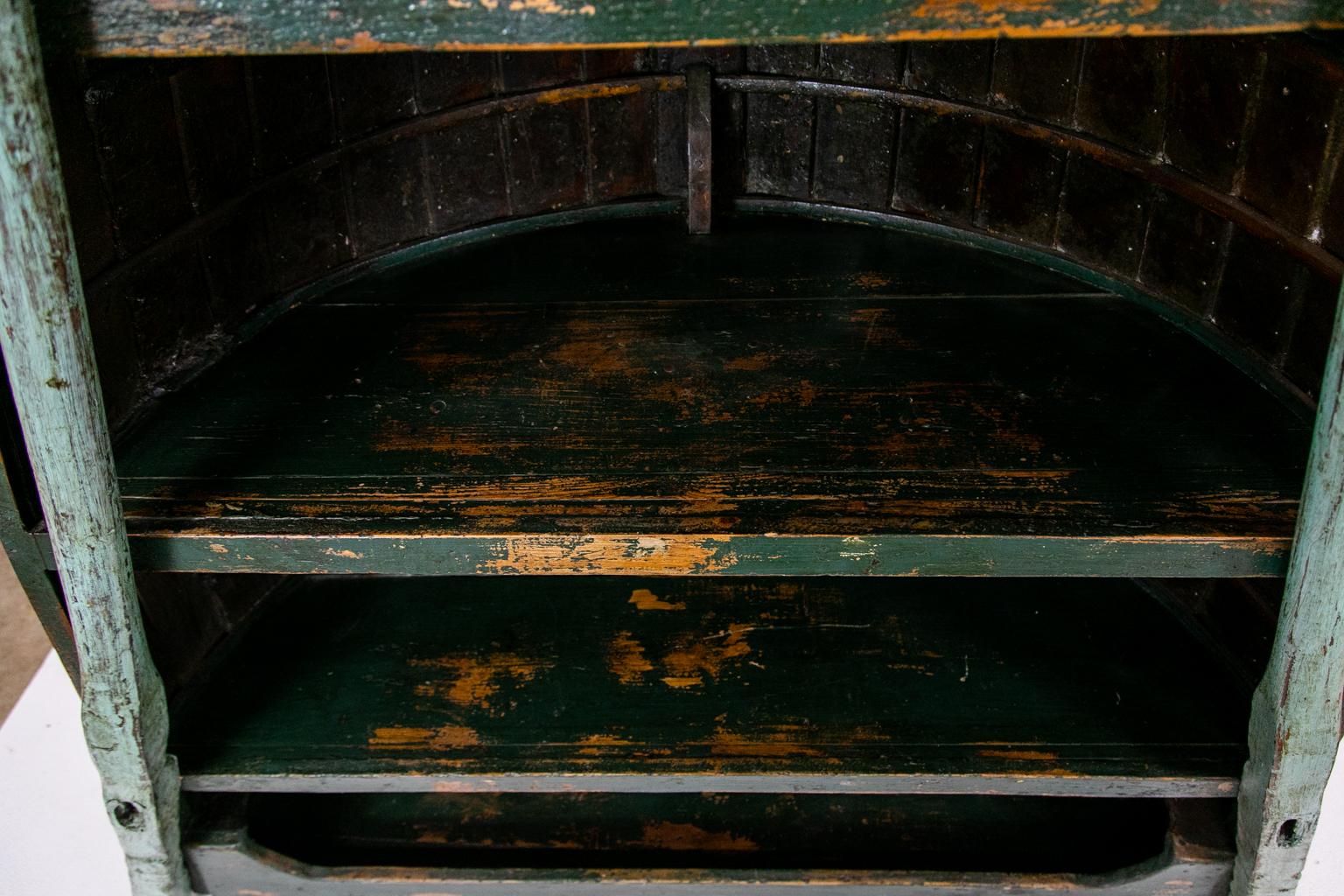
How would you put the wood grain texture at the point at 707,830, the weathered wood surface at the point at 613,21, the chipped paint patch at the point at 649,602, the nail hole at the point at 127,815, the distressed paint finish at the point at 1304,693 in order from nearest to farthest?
the weathered wood surface at the point at 613,21 → the distressed paint finish at the point at 1304,693 → the nail hole at the point at 127,815 → the wood grain texture at the point at 707,830 → the chipped paint patch at the point at 649,602

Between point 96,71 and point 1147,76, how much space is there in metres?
1.38

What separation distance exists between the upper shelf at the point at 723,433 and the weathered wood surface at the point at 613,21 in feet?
1.65

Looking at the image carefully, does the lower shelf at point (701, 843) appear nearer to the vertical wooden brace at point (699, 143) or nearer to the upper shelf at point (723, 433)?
the upper shelf at point (723, 433)

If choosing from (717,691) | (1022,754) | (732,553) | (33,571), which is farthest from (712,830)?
(33,571)

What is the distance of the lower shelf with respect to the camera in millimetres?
1485

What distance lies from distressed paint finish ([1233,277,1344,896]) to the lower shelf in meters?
0.10

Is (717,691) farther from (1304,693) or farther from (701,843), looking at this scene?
(1304,693)

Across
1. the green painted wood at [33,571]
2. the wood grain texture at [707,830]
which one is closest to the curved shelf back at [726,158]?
the green painted wood at [33,571]

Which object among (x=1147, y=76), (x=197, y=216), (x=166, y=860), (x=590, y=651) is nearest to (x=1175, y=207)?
(x=1147, y=76)

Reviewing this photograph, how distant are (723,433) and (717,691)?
38 centimetres

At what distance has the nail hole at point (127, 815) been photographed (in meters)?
1.40

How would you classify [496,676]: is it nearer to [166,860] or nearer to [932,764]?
[166,860]

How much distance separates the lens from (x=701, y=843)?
5.37 feet

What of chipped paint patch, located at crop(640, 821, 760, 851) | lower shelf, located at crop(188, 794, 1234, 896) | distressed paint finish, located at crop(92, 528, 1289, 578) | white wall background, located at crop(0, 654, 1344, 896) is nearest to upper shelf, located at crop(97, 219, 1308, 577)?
distressed paint finish, located at crop(92, 528, 1289, 578)
